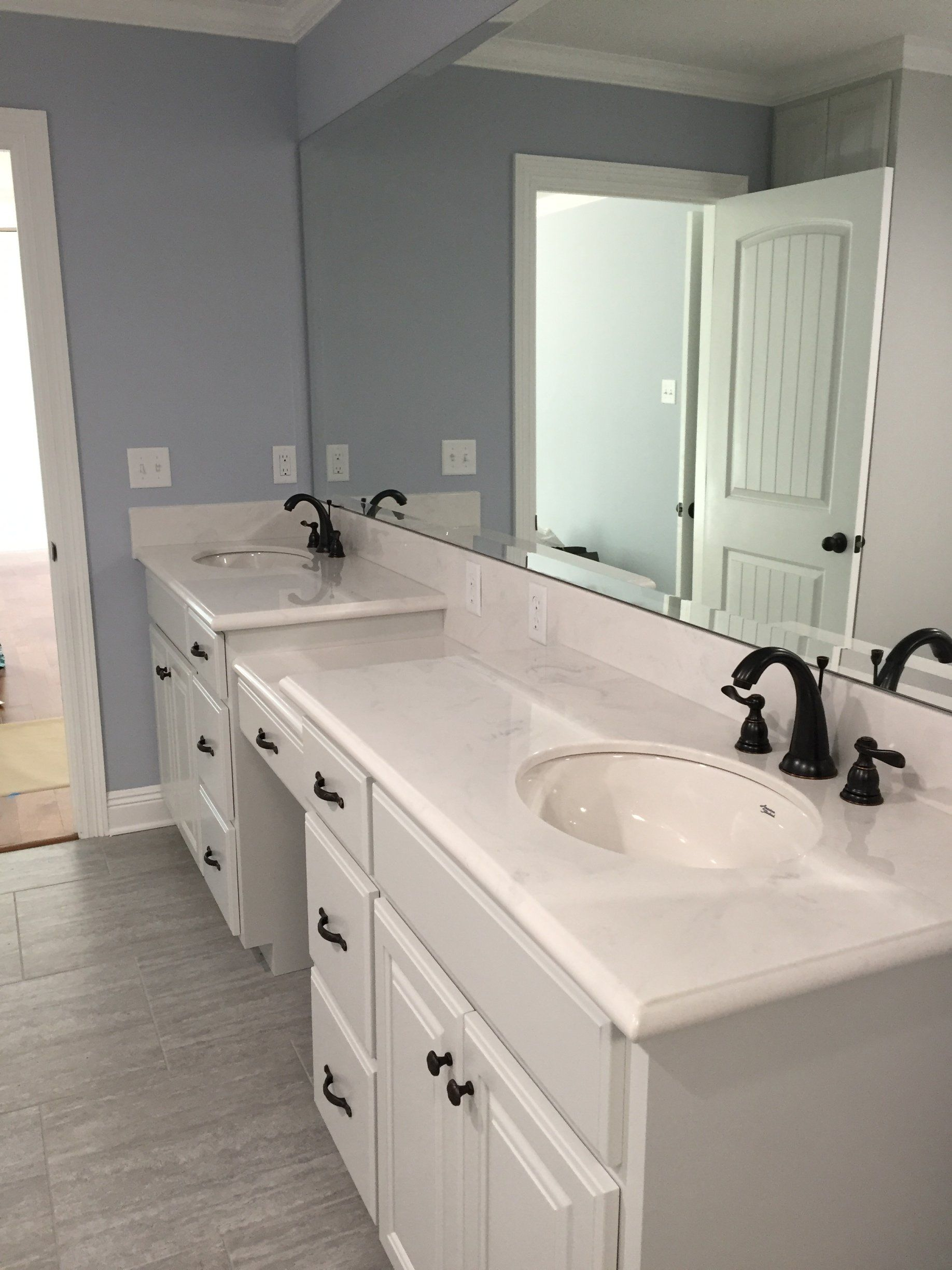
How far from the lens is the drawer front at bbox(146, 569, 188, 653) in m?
2.76

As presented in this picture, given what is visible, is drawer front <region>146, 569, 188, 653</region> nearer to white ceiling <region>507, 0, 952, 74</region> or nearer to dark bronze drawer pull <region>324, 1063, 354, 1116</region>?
dark bronze drawer pull <region>324, 1063, 354, 1116</region>

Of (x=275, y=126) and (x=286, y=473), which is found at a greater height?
(x=275, y=126)

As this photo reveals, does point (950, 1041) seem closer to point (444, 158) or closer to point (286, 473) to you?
point (444, 158)

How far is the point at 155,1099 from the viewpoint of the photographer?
6.94 feet

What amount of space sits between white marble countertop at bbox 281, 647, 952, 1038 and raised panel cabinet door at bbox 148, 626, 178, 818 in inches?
60.7

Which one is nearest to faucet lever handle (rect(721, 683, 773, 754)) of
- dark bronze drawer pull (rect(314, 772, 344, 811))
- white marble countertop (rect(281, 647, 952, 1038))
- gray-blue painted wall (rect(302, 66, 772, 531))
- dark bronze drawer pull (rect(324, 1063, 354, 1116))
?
white marble countertop (rect(281, 647, 952, 1038))

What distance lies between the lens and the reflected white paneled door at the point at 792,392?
4.22ft

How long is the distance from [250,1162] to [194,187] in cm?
261

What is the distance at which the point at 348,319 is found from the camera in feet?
10.1

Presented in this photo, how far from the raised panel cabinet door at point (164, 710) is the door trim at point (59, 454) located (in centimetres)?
18

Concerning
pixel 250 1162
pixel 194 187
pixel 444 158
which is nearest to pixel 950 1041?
pixel 250 1162

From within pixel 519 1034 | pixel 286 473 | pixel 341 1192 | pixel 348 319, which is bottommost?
pixel 341 1192

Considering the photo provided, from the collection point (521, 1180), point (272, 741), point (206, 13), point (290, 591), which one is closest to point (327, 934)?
point (272, 741)

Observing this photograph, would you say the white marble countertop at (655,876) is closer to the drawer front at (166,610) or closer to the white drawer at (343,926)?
the white drawer at (343,926)
